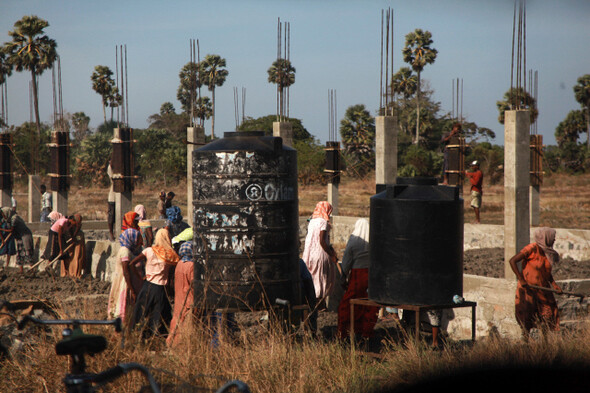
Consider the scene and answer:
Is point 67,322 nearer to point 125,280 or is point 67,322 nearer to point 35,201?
point 125,280

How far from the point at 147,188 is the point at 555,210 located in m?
26.3

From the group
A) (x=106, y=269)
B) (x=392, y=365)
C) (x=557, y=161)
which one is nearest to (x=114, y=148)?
(x=106, y=269)

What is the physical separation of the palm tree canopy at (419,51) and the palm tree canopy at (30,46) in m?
27.0

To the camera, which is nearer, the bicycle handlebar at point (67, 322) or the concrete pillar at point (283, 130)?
the bicycle handlebar at point (67, 322)

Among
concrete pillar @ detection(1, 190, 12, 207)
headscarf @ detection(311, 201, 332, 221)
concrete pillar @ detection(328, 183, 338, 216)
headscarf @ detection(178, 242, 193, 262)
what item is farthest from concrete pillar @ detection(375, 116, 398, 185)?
concrete pillar @ detection(1, 190, 12, 207)

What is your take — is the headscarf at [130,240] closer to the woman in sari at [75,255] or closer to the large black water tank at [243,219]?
the large black water tank at [243,219]

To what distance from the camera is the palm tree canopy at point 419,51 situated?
5856cm

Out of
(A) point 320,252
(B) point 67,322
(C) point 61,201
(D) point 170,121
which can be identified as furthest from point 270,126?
(B) point 67,322

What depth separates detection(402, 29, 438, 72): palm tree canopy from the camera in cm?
5856

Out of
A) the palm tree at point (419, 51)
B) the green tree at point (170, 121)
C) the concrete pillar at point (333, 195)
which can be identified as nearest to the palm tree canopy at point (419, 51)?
the palm tree at point (419, 51)

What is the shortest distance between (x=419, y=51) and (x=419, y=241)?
54965 millimetres

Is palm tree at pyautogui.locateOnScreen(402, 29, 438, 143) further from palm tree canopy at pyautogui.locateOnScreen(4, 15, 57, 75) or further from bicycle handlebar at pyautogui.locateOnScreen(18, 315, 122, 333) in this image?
bicycle handlebar at pyautogui.locateOnScreen(18, 315, 122, 333)

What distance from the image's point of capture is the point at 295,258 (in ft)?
22.4

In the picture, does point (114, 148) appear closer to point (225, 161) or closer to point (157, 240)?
point (157, 240)
